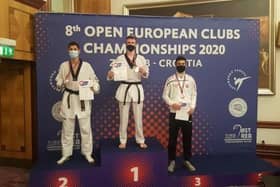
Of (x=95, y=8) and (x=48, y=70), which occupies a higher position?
(x=95, y=8)

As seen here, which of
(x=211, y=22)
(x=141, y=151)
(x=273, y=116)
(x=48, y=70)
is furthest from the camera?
(x=273, y=116)

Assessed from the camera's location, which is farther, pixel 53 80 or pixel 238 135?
pixel 238 135

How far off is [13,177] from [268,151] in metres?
3.07

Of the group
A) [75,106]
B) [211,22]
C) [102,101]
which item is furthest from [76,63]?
[211,22]

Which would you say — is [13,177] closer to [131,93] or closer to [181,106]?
[131,93]

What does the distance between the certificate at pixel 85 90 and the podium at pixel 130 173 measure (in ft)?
1.64

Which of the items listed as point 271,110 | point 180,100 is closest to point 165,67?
point 180,100

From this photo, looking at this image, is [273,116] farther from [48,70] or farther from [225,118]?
[48,70]

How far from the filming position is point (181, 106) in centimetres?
303

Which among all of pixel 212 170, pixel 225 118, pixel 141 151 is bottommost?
pixel 212 170

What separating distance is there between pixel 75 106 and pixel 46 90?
0.56 metres

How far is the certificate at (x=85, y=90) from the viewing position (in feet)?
9.58

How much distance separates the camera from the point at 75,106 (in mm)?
2961

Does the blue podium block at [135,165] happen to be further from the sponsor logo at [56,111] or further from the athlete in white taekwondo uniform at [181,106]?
the sponsor logo at [56,111]
